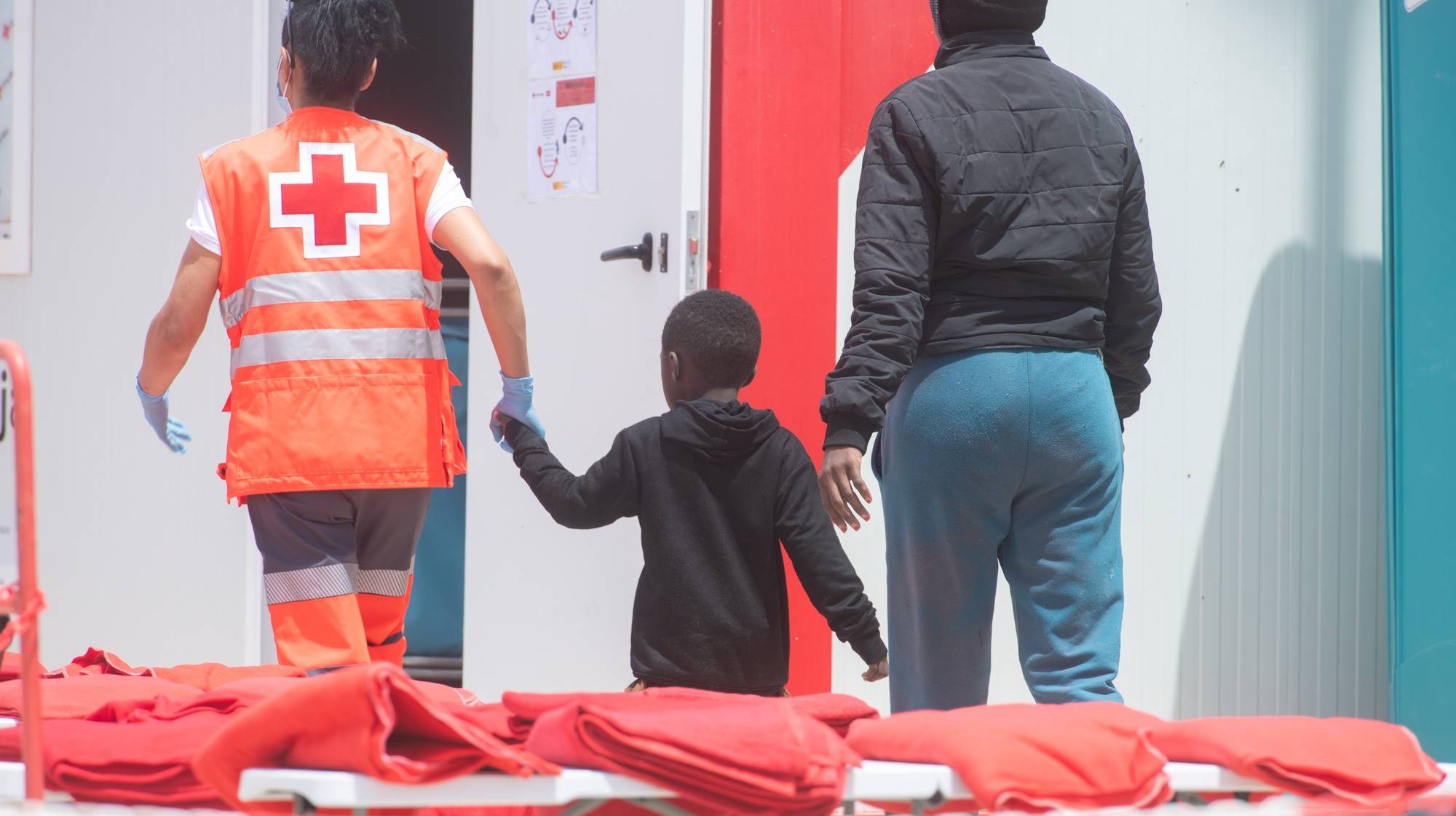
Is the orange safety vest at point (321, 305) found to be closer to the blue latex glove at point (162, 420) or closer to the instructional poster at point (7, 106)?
the blue latex glove at point (162, 420)

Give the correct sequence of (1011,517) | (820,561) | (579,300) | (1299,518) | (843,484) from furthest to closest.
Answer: (1299,518), (579,300), (820,561), (1011,517), (843,484)

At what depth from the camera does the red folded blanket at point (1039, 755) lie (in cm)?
154

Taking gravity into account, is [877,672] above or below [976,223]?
below

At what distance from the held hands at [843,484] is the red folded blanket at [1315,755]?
62cm

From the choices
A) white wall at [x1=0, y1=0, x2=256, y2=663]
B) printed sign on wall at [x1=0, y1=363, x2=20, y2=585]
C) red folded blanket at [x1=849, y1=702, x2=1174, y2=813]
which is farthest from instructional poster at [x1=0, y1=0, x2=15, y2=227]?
red folded blanket at [x1=849, y1=702, x2=1174, y2=813]

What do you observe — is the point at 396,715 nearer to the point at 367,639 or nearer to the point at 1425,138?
the point at 367,639

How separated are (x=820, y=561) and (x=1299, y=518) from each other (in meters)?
1.68

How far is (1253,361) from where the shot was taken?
3619mm

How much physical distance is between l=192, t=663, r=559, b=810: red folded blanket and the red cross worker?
3.32ft

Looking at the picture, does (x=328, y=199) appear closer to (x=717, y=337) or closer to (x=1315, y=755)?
(x=717, y=337)

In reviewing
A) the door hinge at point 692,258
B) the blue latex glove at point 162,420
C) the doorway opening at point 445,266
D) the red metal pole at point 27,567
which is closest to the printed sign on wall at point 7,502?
the red metal pole at point 27,567

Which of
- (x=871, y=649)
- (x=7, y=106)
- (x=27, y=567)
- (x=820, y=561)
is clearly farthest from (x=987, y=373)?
(x=7, y=106)

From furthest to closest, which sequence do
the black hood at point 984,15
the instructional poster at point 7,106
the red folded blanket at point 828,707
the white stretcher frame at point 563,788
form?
the instructional poster at point 7,106 → the black hood at point 984,15 → the red folded blanket at point 828,707 → the white stretcher frame at point 563,788

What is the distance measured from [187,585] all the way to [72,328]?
0.85m
